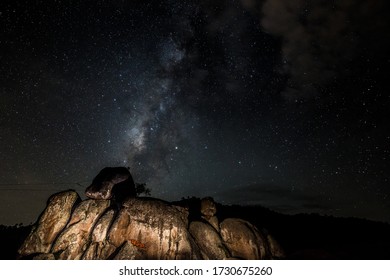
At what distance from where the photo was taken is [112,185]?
55.5 ft

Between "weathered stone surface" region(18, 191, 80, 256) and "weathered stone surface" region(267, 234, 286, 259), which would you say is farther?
"weathered stone surface" region(267, 234, 286, 259)

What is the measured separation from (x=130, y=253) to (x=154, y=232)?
1695 millimetres

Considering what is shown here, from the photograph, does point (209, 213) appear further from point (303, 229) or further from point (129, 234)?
point (303, 229)

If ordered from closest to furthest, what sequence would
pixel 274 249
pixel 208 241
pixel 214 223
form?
pixel 208 241, pixel 214 223, pixel 274 249

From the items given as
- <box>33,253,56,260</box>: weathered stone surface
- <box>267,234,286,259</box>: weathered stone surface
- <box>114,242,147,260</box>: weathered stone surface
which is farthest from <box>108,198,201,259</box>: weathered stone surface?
<box>267,234,286,259</box>: weathered stone surface

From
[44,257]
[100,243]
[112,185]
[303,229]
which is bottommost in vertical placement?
[44,257]

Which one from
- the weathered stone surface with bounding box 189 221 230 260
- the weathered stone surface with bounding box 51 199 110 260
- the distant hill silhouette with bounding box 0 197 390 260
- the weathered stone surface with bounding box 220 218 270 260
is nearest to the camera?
the weathered stone surface with bounding box 51 199 110 260

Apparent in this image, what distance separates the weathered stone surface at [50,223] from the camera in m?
14.7

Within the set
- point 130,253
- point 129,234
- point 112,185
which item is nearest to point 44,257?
point 129,234

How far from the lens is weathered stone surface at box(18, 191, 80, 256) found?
14727 mm

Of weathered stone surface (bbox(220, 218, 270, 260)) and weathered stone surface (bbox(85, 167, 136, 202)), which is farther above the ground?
weathered stone surface (bbox(85, 167, 136, 202))

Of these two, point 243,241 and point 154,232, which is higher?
point 154,232

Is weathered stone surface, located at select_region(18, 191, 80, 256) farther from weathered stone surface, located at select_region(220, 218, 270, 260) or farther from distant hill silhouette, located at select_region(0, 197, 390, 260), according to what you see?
distant hill silhouette, located at select_region(0, 197, 390, 260)
